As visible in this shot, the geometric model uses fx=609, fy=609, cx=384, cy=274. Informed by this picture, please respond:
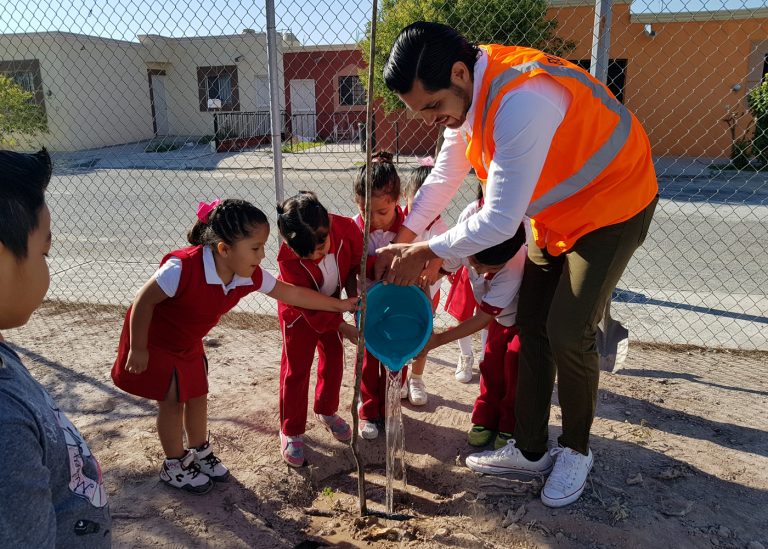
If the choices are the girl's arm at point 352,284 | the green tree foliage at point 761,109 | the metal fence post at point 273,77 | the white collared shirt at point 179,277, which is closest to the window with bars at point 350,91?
the green tree foliage at point 761,109

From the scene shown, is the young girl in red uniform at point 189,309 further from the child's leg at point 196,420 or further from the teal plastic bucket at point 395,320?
the teal plastic bucket at point 395,320

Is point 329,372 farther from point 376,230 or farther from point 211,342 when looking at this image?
point 211,342

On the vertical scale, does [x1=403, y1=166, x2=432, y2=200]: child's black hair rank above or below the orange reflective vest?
below

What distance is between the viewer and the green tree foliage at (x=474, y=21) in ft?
30.3

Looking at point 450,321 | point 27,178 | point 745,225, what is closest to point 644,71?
point 745,225

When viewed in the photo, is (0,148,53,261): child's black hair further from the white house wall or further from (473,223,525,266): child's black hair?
the white house wall

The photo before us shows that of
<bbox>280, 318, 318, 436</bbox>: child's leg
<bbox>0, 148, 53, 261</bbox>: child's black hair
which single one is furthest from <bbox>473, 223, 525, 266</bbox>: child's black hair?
<bbox>0, 148, 53, 261</bbox>: child's black hair

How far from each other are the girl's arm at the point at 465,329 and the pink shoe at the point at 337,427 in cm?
61

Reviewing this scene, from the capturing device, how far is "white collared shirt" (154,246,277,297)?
218cm

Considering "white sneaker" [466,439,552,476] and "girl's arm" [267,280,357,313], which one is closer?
"girl's arm" [267,280,357,313]

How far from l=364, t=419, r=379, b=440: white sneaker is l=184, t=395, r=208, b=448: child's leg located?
743mm

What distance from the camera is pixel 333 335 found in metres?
2.79

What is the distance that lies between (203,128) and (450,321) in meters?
19.0

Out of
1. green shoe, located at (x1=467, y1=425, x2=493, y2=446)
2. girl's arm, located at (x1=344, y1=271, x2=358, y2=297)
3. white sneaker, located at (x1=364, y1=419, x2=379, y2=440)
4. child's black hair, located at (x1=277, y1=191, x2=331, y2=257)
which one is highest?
child's black hair, located at (x1=277, y1=191, x2=331, y2=257)
